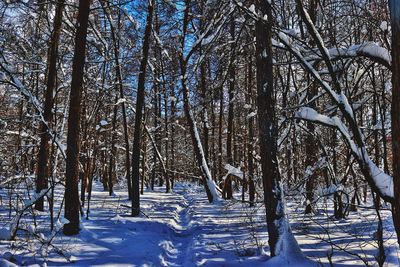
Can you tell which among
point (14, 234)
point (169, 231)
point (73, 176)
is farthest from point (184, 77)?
point (14, 234)

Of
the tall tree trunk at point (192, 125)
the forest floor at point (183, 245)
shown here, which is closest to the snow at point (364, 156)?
the forest floor at point (183, 245)

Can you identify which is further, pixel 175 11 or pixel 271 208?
pixel 175 11

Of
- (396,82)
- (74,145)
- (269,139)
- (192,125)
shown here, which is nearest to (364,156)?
(269,139)

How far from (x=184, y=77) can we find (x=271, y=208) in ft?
34.6

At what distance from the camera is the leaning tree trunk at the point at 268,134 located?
6488mm

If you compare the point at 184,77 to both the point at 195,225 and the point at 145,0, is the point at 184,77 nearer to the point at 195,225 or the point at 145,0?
the point at 145,0

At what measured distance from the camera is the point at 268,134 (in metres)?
6.57

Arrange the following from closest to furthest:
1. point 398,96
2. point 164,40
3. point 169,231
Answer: point 398,96 → point 169,231 → point 164,40

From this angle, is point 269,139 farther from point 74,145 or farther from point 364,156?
point 74,145

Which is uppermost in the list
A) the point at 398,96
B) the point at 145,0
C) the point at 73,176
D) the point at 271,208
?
the point at 145,0

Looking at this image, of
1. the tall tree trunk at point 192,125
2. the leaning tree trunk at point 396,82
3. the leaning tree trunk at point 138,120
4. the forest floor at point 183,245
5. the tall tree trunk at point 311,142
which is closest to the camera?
the leaning tree trunk at point 396,82

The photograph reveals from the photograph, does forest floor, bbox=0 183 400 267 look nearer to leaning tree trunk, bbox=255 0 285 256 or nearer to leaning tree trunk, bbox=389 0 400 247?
leaning tree trunk, bbox=255 0 285 256

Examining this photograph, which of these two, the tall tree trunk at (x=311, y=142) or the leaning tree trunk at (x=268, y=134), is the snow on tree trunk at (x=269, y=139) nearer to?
the leaning tree trunk at (x=268, y=134)

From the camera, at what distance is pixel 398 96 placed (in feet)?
9.10
